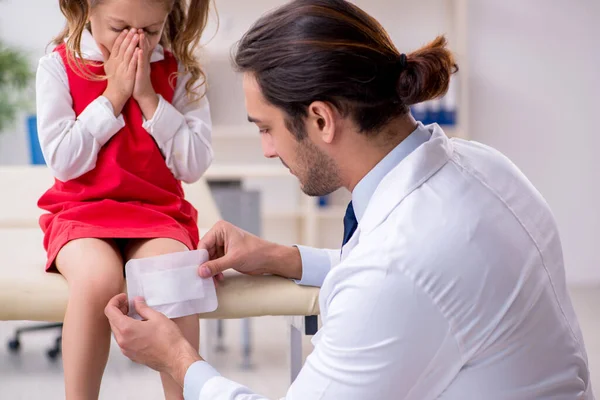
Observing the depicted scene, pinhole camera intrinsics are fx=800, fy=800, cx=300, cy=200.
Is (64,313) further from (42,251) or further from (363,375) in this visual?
(363,375)

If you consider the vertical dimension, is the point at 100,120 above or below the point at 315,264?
above

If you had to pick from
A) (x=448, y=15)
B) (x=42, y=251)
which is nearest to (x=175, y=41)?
(x=42, y=251)

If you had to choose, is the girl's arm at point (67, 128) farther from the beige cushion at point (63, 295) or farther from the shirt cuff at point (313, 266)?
the shirt cuff at point (313, 266)

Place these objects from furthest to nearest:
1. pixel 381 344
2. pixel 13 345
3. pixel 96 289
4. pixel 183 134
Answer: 1. pixel 13 345
2. pixel 183 134
3. pixel 96 289
4. pixel 381 344

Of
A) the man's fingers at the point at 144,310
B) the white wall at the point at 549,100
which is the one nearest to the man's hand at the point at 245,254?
the man's fingers at the point at 144,310

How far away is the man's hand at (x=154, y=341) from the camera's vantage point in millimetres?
1198

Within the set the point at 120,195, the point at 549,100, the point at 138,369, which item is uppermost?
the point at 120,195

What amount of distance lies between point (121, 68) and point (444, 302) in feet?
2.71

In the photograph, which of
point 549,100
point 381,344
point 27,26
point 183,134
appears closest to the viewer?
point 381,344

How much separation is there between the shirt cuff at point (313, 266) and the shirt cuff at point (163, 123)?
34cm

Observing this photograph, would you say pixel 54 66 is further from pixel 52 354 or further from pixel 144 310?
pixel 52 354

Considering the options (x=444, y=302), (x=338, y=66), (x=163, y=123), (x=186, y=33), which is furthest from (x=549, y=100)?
(x=444, y=302)

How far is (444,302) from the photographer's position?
0.99 m

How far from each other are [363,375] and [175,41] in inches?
36.2
